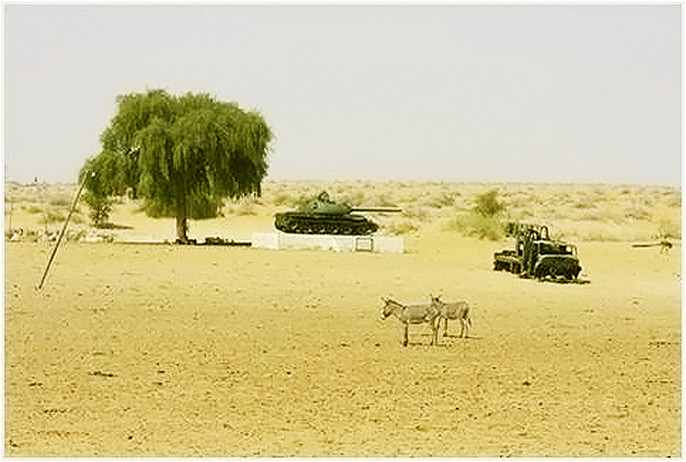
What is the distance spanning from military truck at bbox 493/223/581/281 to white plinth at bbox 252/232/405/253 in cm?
492

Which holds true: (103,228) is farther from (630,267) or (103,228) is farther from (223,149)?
(630,267)

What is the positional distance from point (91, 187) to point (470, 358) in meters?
27.3

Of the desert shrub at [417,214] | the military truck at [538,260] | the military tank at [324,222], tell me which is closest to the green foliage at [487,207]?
the desert shrub at [417,214]

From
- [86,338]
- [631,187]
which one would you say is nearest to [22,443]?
[86,338]

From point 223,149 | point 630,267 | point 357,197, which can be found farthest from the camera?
point 357,197

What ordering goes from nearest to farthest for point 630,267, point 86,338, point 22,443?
point 22,443 < point 86,338 < point 630,267

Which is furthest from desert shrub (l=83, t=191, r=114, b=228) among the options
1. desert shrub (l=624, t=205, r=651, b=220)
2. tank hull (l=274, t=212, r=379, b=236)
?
desert shrub (l=624, t=205, r=651, b=220)

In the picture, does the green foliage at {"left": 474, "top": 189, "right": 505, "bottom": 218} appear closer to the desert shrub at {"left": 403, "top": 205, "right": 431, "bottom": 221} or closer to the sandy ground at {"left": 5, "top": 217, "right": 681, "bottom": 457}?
the desert shrub at {"left": 403, "top": 205, "right": 431, "bottom": 221}

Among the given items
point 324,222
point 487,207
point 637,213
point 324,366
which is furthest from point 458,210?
point 324,366

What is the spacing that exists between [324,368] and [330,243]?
774 inches

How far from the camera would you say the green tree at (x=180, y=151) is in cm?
3988

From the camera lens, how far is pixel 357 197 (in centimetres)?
8138

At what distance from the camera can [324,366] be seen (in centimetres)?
1582

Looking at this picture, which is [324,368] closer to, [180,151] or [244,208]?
[180,151]
